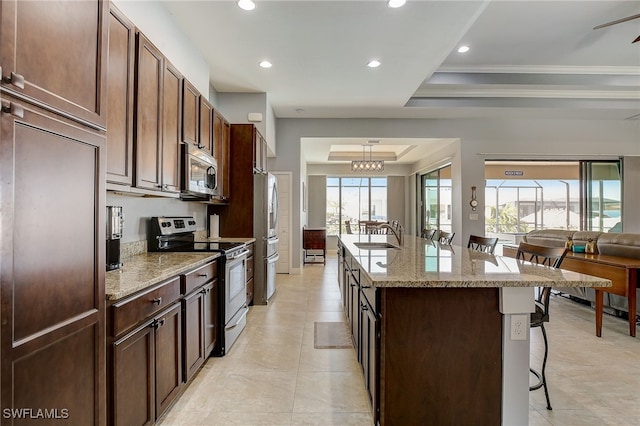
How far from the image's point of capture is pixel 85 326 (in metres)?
1.17

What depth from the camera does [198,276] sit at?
2.20m

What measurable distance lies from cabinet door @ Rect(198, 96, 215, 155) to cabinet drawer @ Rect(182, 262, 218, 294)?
1208 mm

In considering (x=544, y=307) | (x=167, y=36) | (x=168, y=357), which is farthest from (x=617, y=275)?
(x=167, y=36)

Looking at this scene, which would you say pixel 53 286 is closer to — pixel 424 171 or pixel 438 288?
pixel 438 288

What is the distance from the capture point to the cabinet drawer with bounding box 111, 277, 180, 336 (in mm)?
1360

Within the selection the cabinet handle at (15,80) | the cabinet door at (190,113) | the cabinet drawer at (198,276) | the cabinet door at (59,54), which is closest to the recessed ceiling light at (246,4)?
the cabinet door at (190,113)

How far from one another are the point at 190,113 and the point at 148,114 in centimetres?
75

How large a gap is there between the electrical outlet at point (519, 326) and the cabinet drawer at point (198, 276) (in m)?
1.81

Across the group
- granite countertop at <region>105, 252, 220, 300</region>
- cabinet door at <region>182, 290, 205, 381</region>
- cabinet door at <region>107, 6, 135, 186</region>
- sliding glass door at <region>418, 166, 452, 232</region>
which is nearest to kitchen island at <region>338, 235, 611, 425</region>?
granite countertop at <region>105, 252, 220, 300</region>

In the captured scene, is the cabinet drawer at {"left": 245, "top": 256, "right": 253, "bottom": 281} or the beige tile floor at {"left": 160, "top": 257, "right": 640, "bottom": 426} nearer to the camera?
the beige tile floor at {"left": 160, "top": 257, "right": 640, "bottom": 426}

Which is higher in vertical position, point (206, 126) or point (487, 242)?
point (206, 126)

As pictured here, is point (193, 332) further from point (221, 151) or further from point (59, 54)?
point (221, 151)

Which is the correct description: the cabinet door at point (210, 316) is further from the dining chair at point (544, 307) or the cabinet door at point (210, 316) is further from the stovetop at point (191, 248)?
the dining chair at point (544, 307)

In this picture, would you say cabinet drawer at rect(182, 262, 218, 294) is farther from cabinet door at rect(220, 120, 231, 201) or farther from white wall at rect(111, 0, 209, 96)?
white wall at rect(111, 0, 209, 96)
